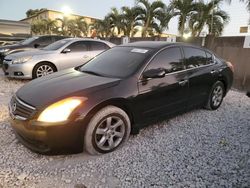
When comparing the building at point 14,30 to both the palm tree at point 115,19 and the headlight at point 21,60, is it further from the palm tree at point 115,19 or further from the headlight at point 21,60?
the headlight at point 21,60

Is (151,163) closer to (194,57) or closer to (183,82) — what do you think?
(183,82)

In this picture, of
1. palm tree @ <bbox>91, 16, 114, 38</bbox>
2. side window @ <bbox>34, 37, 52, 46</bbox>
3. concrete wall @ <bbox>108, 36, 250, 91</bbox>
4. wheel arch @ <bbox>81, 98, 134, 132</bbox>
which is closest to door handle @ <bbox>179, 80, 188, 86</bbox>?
wheel arch @ <bbox>81, 98, 134, 132</bbox>

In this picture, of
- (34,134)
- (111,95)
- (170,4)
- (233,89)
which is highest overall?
(170,4)

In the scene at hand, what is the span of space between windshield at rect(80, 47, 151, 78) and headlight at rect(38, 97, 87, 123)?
33.9 inches

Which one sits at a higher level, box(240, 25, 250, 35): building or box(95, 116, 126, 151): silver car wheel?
box(240, 25, 250, 35): building

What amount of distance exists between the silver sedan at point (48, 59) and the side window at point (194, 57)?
4.29 metres

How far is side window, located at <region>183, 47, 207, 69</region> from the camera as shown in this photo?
13.9 feet

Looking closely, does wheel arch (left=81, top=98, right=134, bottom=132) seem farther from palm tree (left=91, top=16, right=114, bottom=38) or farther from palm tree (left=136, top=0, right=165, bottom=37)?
palm tree (left=91, top=16, right=114, bottom=38)

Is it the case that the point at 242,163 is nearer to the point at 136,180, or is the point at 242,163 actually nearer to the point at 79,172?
the point at 136,180

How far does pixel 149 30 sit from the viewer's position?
58.5 ft

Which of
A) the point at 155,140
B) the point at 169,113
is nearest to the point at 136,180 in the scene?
the point at 155,140

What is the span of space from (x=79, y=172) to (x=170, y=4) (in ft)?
42.5

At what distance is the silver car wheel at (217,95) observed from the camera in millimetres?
4891

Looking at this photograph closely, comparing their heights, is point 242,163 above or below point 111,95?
below
